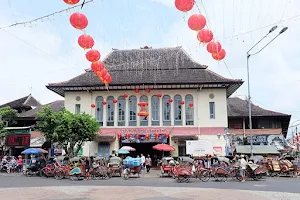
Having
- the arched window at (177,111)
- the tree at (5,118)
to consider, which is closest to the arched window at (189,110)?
the arched window at (177,111)

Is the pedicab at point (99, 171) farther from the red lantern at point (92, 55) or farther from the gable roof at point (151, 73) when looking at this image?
the gable roof at point (151, 73)

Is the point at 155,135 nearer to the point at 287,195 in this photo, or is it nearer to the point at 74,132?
the point at 74,132

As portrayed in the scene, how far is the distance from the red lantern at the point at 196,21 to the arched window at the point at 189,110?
1884 cm

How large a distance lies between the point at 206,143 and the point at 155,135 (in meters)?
6.35

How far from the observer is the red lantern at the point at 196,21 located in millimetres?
9859

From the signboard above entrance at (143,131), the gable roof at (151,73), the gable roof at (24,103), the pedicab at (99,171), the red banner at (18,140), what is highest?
the gable roof at (151,73)

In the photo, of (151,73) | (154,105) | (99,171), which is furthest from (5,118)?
(99,171)

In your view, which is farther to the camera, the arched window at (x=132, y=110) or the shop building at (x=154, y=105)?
the arched window at (x=132, y=110)

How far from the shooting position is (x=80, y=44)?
12.4m

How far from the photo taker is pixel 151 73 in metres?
29.9

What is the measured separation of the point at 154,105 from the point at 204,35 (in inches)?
733

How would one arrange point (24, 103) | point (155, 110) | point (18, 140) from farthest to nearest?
point (24, 103) < point (18, 140) < point (155, 110)

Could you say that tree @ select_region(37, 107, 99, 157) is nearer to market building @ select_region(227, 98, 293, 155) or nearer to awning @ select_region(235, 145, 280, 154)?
awning @ select_region(235, 145, 280, 154)

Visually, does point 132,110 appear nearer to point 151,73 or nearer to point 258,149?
point 151,73
